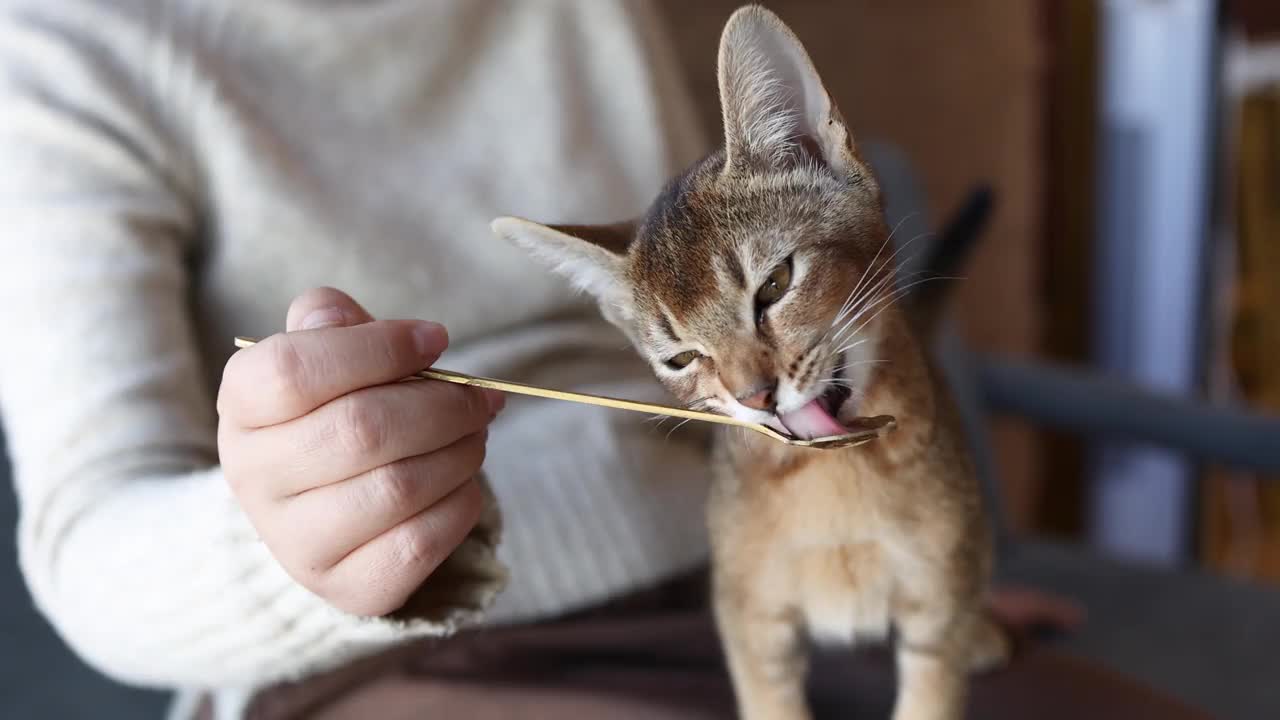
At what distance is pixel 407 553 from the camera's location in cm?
42

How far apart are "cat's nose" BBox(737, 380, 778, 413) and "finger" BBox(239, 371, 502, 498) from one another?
0.12 metres

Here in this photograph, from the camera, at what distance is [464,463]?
0.42 meters

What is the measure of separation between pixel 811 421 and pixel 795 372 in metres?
0.02

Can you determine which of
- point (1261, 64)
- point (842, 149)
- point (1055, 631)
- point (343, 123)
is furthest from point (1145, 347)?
point (842, 149)

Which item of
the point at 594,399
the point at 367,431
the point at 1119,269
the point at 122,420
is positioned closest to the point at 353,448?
the point at 367,431

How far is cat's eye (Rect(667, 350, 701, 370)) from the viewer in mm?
382

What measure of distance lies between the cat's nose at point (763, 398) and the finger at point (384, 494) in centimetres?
13

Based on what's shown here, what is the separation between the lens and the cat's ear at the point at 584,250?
0.36m

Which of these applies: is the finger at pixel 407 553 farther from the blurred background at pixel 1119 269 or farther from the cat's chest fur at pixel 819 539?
the blurred background at pixel 1119 269

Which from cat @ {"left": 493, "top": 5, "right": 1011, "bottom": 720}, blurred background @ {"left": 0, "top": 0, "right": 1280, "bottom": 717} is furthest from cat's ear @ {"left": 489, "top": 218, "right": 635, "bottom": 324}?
blurred background @ {"left": 0, "top": 0, "right": 1280, "bottom": 717}

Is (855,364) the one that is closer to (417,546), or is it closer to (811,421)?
(811,421)

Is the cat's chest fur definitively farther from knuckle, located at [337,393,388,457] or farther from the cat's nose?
knuckle, located at [337,393,388,457]

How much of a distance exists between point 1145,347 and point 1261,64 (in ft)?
1.86

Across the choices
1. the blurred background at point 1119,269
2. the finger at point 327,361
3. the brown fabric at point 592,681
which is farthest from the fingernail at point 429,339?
the blurred background at point 1119,269
